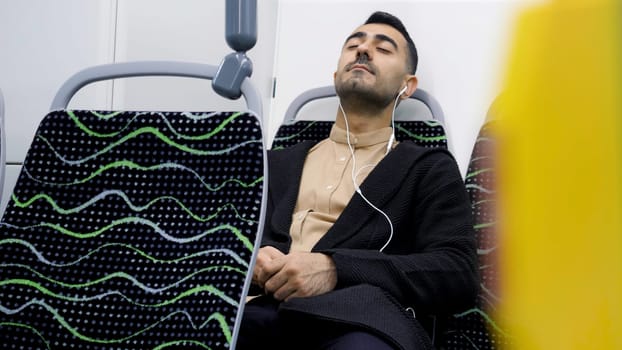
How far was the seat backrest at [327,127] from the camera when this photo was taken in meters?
1.50

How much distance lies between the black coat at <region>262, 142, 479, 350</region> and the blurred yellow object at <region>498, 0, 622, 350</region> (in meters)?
0.79

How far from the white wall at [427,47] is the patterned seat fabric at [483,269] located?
7.9 inches

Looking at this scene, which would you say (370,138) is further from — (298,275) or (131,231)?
(131,231)

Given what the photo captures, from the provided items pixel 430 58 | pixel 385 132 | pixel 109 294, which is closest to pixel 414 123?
pixel 385 132

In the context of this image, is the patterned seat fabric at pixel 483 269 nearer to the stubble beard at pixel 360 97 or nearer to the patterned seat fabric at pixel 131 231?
the stubble beard at pixel 360 97

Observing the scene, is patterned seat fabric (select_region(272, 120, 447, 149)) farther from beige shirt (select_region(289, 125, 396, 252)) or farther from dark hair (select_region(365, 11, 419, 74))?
dark hair (select_region(365, 11, 419, 74))

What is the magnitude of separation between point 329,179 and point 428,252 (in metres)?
0.34

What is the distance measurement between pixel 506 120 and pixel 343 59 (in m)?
1.44

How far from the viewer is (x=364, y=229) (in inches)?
49.6

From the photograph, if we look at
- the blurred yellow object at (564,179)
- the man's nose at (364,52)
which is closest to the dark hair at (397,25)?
the man's nose at (364,52)

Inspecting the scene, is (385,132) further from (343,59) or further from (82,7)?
(82,7)

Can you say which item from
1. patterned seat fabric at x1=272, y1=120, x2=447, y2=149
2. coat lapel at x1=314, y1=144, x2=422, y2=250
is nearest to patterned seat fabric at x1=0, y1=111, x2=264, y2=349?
coat lapel at x1=314, y1=144, x2=422, y2=250

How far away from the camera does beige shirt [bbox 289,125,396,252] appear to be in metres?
1.35

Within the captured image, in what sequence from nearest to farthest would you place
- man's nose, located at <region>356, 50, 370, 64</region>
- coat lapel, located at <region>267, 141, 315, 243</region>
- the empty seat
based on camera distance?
1. the empty seat
2. coat lapel, located at <region>267, 141, 315, 243</region>
3. man's nose, located at <region>356, 50, 370, 64</region>
